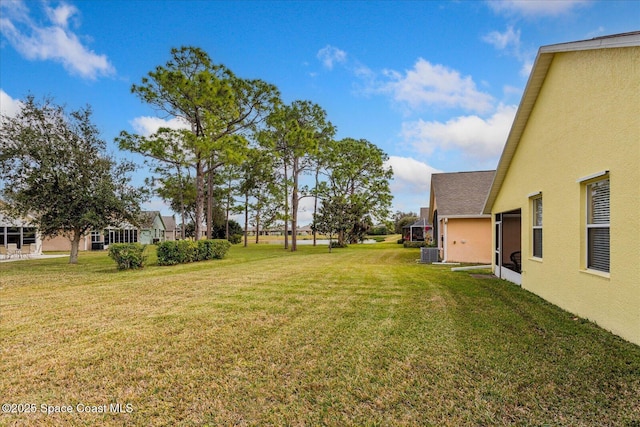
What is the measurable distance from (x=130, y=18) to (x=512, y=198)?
14515 mm

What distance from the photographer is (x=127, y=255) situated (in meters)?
13.2

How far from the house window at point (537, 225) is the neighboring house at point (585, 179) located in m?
0.02

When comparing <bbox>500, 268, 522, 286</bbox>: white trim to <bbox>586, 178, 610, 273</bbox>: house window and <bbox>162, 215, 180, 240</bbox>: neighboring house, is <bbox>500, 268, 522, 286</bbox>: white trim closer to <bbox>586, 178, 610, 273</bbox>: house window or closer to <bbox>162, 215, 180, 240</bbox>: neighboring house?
<bbox>586, 178, 610, 273</bbox>: house window

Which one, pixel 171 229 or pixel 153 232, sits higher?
pixel 171 229

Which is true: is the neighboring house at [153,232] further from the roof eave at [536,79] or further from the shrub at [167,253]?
the roof eave at [536,79]

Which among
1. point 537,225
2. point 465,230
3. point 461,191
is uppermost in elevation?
point 461,191

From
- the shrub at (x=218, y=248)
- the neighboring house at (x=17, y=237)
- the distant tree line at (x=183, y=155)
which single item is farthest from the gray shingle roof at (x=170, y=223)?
the shrub at (x=218, y=248)

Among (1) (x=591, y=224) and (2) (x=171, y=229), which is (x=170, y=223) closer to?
(2) (x=171, y=229)

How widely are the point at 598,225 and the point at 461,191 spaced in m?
13.8

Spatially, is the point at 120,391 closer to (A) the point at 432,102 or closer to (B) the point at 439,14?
(B) the point at 439,14

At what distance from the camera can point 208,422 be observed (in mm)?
2803

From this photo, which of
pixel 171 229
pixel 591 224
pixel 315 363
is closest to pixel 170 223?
pixel 171 229

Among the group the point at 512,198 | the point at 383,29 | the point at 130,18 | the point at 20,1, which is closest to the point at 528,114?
the point at 512,198

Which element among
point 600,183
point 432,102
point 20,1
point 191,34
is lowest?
point 600,183
